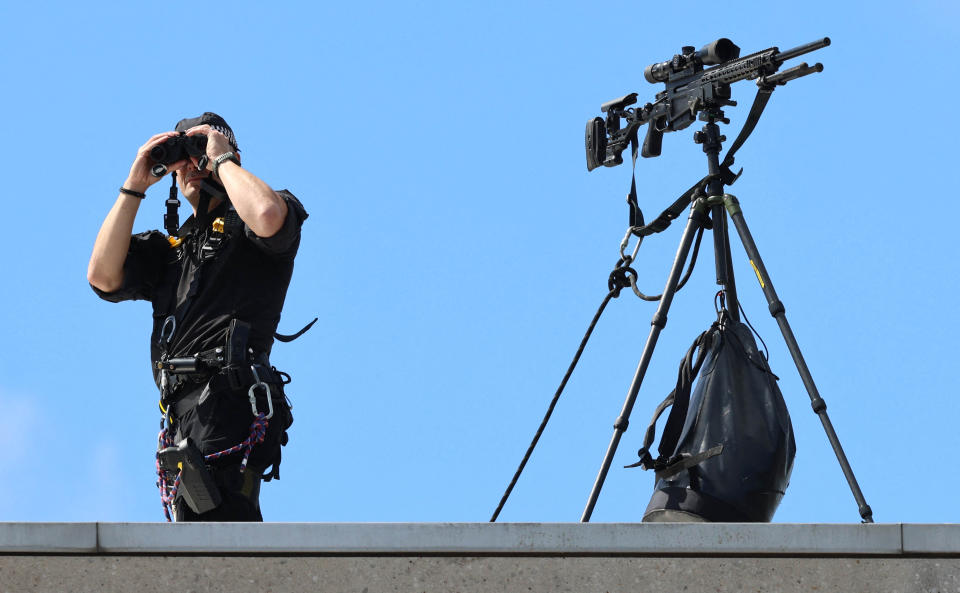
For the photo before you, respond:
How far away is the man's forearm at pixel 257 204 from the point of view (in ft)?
14.7

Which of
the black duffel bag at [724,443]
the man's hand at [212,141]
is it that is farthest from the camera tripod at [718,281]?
the man's hand at [212,141]

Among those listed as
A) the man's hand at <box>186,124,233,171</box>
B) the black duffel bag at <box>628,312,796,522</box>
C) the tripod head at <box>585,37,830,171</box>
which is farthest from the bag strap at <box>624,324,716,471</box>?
the man's hand at <box>186,124,233,171</box>

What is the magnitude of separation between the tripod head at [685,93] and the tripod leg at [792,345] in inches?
19.7

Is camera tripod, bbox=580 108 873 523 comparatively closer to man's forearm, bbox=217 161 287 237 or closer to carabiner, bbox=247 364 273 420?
carabiner, bbox=247 364 273 420

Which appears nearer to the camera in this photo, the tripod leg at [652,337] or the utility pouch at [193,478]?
the utility pouch at [193,478]

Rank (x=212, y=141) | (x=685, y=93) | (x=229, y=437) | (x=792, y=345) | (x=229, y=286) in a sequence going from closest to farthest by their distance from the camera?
1. (x=229, y=437)
2. (x=229, y=286)
3. (x=212, y=141)
4. (x=792, y=345)
5. (x=685, y=93)

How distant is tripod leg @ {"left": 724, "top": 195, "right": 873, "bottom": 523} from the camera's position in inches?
187

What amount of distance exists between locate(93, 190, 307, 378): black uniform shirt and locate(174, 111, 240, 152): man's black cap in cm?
29

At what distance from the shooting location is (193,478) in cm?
439

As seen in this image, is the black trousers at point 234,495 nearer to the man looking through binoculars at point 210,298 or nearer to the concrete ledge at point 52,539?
the man looking through binoculars at point 210,298

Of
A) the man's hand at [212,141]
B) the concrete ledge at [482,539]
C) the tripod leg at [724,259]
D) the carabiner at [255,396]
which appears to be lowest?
the carabiner at [255,396]

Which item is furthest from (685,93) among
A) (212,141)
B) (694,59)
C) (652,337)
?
(212,141)

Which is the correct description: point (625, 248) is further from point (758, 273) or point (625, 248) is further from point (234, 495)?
point (234, 495)

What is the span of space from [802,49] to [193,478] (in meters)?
2.79
